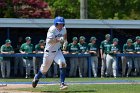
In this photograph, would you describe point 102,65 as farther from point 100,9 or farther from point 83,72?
point 100,9

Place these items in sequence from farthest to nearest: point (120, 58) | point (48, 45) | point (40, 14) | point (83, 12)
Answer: point (40, 14) < point (83, 12) < point (120, 58) < point (48, 45)

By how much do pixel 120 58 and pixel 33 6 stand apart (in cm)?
1449

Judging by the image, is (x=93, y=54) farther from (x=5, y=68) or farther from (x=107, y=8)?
(x=107, y=8)

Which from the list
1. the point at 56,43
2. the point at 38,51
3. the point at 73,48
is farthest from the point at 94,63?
the point at 56,43

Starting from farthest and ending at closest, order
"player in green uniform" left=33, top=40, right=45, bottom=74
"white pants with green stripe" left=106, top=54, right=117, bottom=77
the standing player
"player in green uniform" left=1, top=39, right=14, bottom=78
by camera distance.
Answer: "white pants with green stripe" left=106, top=54, right=117, bottom=77
"player in green uniform" left=33, top=40, right=45, bottom=74
"player in green uniform" left=1, top=39, right=14, bottom=78
the standing player

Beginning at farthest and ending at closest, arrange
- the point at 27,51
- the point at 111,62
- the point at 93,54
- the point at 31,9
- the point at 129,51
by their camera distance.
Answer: the point at 31,9, the point at 129,51, the point at 111,62, the point at 93,54, the point at 27,51

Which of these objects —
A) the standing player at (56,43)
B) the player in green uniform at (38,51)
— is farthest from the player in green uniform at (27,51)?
the standing player at (56,43)

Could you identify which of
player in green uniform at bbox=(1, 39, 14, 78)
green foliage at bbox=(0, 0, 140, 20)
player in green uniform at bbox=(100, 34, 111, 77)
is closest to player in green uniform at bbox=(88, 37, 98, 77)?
player in green uniform at bbox=(100, 34, 111, 77)

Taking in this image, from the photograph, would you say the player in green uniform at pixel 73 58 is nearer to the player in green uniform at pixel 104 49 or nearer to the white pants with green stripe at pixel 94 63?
the white pants with green stripe at pixel 94 63

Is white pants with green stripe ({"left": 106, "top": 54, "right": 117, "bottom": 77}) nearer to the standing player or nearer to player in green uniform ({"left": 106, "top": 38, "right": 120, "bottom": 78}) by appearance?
player in green uniform ({"left": 106, "top": 38, "right": 120, "bottom": 78})

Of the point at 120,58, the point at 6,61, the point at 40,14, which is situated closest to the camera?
the point at 6,61

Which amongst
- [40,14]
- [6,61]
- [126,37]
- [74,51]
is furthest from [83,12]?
[40,14]

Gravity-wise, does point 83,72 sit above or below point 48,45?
below

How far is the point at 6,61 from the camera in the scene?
22.0m
